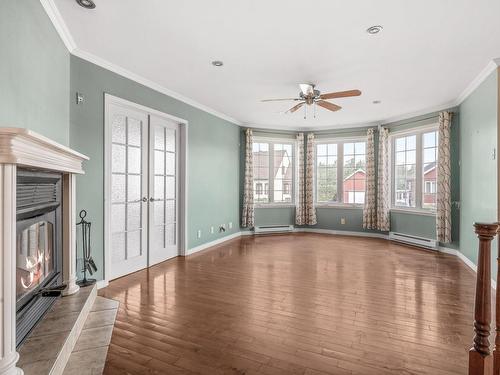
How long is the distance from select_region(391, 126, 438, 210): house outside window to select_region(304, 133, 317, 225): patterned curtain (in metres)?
1.88

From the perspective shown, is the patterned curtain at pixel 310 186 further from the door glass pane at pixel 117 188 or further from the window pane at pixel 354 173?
the door glass pane at pixel 117 188

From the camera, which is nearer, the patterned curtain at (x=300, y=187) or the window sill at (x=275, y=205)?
the window sill at (x=275, y=205)

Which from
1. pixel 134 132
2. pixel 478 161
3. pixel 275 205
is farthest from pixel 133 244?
pixel 478 161

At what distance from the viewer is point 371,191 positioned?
6918mm

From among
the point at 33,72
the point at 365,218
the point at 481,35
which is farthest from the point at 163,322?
the point at 365,218

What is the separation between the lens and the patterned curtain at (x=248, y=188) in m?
7.15

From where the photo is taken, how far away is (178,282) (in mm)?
3791

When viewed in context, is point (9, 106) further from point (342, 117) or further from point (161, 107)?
point (342, 117)

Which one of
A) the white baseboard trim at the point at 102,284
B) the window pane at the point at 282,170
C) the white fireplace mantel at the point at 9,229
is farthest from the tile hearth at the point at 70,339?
the window pane at the point at 282,170

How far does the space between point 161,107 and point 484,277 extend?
4.38 meters

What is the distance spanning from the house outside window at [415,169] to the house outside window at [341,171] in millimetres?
778

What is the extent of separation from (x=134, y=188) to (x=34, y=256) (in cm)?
221

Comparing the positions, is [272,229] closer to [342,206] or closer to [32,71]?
[342,206]

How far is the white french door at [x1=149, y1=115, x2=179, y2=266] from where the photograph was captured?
4.58 metres
